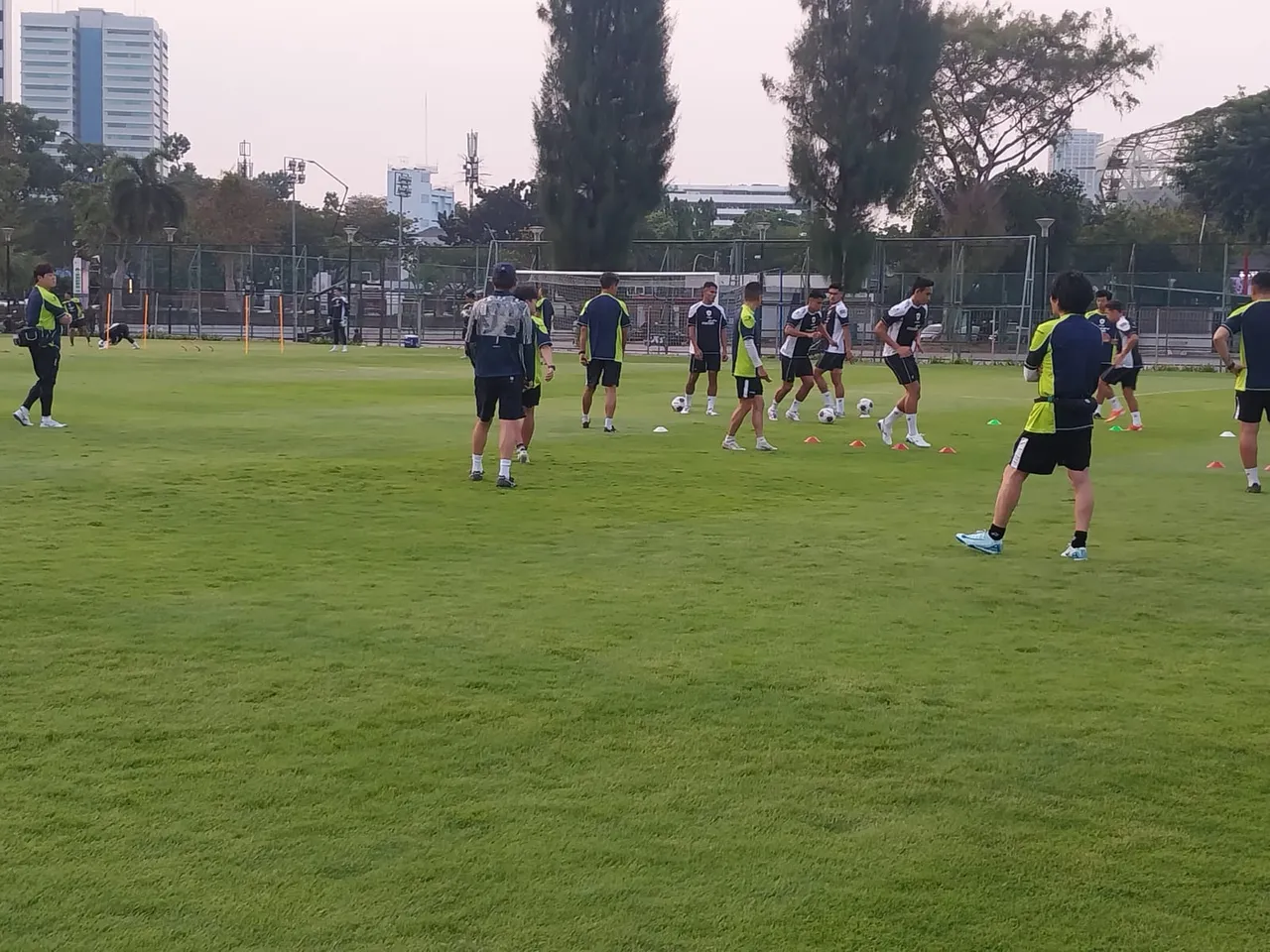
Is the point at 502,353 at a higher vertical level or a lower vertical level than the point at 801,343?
lower

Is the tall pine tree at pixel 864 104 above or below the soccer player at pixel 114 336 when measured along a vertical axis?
above

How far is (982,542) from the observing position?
8898 millimetres

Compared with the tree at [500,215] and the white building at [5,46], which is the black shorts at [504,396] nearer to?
the tree at [500,215]

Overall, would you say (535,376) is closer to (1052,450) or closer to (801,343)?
(1052,450)

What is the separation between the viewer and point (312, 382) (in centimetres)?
2559

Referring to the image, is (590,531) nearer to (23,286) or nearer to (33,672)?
(33,672)

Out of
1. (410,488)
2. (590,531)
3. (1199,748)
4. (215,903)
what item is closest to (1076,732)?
(1199,748)

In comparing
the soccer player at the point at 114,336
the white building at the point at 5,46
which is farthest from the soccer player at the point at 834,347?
the white building at the point at 5,46

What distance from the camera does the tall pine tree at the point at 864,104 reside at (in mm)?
58594

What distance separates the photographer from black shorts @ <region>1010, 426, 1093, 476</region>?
8.53m

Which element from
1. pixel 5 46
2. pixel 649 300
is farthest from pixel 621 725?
pixel 5 46

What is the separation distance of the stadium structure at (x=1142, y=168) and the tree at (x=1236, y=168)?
526 inches

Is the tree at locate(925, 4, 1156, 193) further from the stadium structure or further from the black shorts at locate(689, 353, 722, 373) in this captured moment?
the black shorts at locate(689, 353, 722, 373)

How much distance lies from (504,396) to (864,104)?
1995 inches
